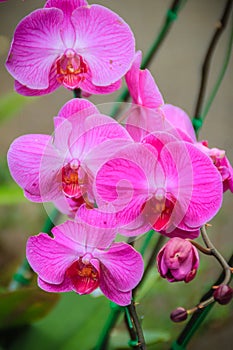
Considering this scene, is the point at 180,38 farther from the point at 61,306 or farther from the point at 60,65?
the point at 60,65

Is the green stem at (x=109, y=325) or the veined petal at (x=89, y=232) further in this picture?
the green stem at (x=109, y=325)

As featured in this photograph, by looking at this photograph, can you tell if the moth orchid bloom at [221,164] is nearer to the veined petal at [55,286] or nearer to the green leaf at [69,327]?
the veined petal at [55,286]

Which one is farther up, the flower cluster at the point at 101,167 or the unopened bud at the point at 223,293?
the flower cluster at the point at 101,167

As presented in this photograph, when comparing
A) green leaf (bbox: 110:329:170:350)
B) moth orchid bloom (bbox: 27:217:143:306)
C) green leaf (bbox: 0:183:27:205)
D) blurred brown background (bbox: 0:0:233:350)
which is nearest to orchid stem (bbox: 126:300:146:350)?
moth orchid bloom (bbox: 27:217:143:306)

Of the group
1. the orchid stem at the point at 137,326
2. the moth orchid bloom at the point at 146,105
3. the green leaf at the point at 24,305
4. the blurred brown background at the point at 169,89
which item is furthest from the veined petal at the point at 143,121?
the blurred brown background at the point at 169,89

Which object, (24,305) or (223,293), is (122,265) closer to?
(223,293)

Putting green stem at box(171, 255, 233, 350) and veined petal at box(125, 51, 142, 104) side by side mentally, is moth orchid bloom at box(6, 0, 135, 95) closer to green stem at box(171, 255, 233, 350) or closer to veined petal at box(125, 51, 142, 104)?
veined petal at box(125, 51, 142, 104)
